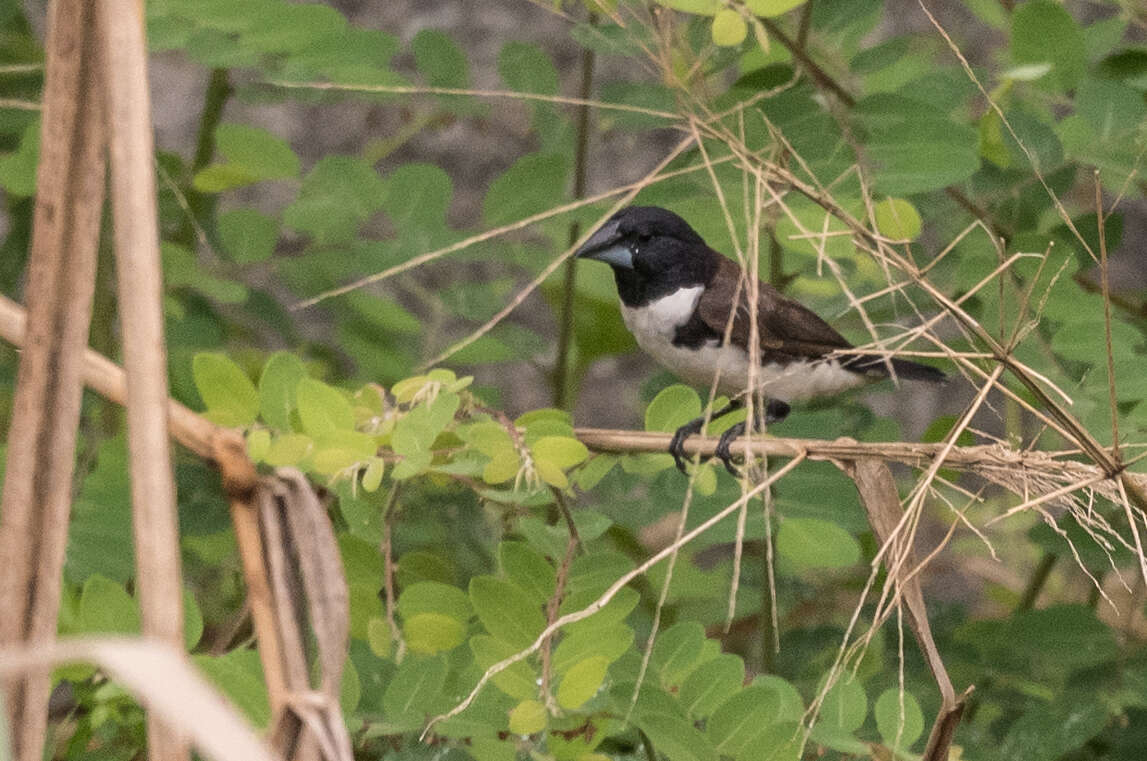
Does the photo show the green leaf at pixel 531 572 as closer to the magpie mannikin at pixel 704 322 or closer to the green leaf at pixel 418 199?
the magpie mannikin at pixel 704 322

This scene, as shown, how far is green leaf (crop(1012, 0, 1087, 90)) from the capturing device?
5.50 feet

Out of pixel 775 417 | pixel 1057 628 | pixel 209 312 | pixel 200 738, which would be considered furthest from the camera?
pixel 209 312

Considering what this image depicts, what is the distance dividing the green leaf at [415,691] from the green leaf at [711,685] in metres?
0.27

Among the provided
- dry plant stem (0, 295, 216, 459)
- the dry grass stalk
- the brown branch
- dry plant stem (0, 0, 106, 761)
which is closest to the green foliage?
the brown branch

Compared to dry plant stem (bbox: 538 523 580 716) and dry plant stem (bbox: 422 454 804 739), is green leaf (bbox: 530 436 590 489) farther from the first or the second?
dry plant stem (bbox: 422 454 804 739)

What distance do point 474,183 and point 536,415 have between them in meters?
2.06

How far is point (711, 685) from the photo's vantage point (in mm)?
1295

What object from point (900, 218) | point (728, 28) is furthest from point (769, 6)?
point (900, 218)

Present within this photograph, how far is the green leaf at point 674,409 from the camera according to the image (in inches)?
57.4

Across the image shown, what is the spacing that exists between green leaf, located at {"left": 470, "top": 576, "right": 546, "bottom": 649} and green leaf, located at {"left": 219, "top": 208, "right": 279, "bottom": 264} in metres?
1.01

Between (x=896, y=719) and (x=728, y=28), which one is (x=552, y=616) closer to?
(x=896, y=719)

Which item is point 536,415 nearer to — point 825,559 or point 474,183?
point 825,559

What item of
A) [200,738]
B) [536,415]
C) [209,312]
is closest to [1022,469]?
[536,415]

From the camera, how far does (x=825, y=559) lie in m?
1.57
